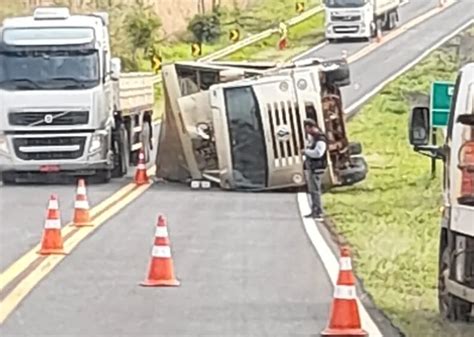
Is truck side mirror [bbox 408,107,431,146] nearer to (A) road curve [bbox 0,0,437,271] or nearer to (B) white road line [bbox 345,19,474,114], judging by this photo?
(A) road curve [bbox 0,0,437,271]

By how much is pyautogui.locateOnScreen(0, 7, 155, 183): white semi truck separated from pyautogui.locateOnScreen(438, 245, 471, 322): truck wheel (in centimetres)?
Answer: 1684

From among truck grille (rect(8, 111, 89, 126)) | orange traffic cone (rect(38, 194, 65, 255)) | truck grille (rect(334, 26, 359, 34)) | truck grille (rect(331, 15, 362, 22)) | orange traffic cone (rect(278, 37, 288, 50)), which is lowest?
orange traffic cone (rect(278, 37, 288, 50))

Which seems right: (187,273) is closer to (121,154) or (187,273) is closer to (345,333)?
(345,333)

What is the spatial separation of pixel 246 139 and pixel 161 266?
13.1 m

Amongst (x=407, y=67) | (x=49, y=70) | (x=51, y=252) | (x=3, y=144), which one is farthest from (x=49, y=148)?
(x=407, y=67)

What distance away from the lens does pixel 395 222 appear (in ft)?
74.9

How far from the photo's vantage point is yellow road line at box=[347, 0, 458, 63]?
6127 cm

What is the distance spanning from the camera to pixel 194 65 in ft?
102

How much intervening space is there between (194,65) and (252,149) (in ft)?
10.3

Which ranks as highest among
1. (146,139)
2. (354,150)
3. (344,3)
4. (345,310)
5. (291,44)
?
(345,310)

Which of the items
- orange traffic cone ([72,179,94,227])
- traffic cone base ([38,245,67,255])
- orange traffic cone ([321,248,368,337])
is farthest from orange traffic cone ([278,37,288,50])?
orange traffic cone ([321,248,368,337])

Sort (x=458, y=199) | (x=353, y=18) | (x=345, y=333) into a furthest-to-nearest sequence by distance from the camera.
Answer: (x=353, y=18) → (x=458, y=199) → (x=345, y=333)

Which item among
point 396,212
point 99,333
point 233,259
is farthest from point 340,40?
point 99,333

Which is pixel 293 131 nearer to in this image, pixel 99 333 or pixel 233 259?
pixel 233 259
